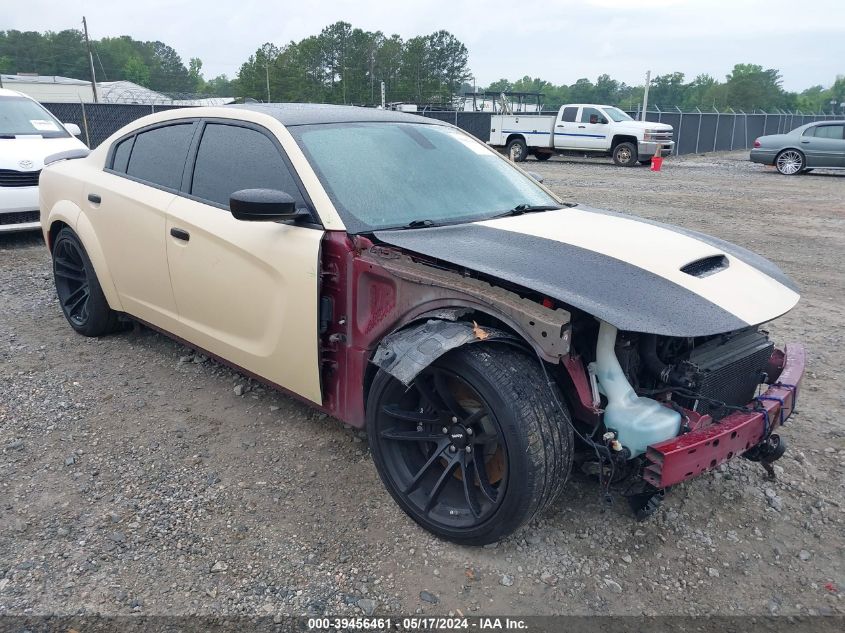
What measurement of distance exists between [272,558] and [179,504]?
597 mm

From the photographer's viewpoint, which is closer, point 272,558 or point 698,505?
point 272,558

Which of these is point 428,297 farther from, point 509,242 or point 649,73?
point 649,73

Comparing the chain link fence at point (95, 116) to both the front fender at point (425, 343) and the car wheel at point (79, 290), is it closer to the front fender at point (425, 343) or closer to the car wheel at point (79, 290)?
the car wheel at point (79, 290)

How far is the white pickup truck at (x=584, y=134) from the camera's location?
20.7 m

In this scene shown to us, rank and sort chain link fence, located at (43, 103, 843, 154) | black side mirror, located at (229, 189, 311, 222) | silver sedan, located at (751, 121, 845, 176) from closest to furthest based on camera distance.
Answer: black side mirror, located at (229, 189, 311, 222)
silver sedan, located at (751, 121, 845, 176)
chain link fence, located at (43, 103, 843, 154)

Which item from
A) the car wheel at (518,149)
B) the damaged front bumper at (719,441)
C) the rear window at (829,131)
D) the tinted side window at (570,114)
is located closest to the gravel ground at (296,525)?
the damaged front bumper at (719,441)

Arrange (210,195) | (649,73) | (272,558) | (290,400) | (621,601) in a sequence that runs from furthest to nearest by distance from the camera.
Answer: (649,73), (290,400), (210,195), (272,558), (621,601)

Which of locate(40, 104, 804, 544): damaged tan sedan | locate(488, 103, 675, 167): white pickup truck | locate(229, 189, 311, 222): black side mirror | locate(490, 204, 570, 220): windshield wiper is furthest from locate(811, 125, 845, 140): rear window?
locate(229, 189, 311, 222): black side mirror

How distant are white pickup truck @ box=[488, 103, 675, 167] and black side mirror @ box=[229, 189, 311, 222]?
19.6m

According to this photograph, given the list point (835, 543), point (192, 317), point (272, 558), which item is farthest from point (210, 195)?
point (835, 543)

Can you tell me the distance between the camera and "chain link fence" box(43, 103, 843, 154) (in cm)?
1855

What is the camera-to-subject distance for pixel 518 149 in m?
22.8

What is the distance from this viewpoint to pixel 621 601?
244 centimetres

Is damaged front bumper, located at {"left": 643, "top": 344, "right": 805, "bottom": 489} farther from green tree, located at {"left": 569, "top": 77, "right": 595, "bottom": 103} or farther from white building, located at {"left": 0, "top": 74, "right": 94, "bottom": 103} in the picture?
green tree, located at {"left": 569, "top": 77, "right": 595, "bottom": 103}
